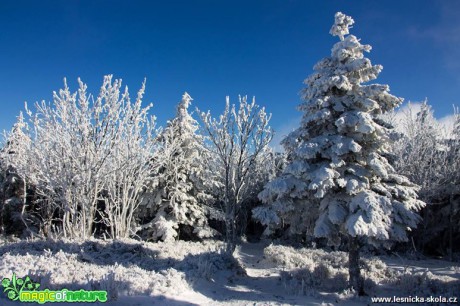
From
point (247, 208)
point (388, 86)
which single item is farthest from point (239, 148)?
point (247, 208)

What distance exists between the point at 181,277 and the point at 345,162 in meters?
5.68

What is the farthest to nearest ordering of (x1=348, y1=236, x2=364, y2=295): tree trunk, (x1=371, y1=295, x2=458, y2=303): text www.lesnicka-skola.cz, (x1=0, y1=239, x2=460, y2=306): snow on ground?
(x1=348, y1=236, x2=364, y2=295): tree trunk < (x1=371, y1=295, x2=458, y2=303): text www.lesnicka-skola.cz < (x1=0, y1=239, x2=460, y2=306): snow on ground

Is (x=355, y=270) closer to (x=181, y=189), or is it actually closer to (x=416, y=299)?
(x=416, y=299)

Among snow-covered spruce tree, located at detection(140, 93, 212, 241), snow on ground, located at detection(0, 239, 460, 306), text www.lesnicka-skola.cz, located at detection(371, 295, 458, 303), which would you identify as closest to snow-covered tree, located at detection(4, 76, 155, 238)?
snow on ground, located at detection(0, 239, 460, 306)

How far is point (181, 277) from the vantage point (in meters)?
8.27

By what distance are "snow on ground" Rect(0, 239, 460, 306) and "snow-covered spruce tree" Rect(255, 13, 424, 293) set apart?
1.54 m

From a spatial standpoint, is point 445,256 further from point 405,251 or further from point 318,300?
point 318,300

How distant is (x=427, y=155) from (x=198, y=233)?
1562cm

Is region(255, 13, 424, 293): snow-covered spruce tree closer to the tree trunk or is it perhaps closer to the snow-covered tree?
the tree trunk

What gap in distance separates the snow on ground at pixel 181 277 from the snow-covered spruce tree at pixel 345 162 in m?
1.54

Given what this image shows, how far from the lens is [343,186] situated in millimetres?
8867

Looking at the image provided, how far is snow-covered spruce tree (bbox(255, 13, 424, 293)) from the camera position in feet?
28.6

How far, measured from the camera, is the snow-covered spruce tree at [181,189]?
2000cm

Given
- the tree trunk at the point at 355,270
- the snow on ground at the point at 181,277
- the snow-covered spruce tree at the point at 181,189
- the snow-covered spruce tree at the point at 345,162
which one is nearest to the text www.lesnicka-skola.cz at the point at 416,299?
the snow on ground at the point at 181,277
